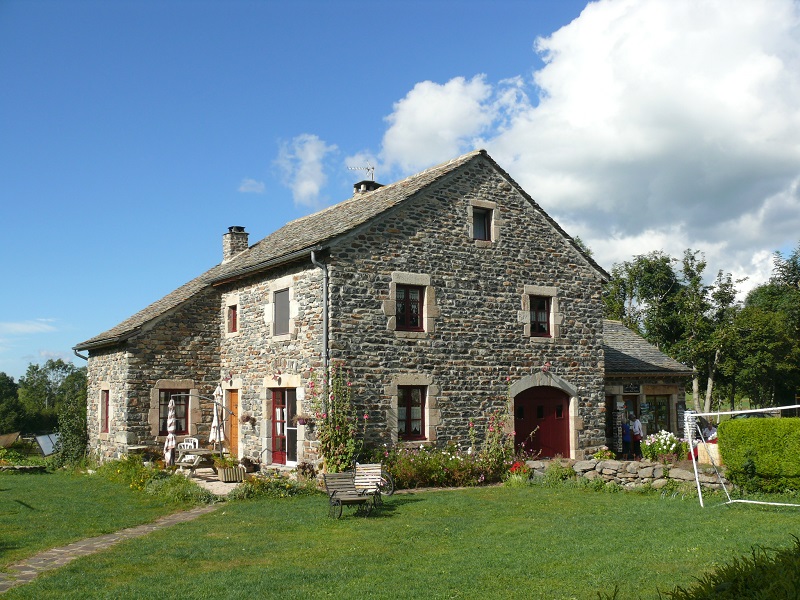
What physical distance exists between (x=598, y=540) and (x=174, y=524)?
6.85m

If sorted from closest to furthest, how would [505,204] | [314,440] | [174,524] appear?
1. [174,524]
2. [314,440]
3. [505,204]

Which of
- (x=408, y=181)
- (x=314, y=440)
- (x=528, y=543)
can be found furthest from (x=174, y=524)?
(x=408, y=181)

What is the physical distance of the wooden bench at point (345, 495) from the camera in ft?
40.6

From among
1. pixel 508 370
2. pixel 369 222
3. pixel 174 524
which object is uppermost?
pixel 369 222

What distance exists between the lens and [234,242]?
960 inches

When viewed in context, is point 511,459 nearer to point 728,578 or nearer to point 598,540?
point 598,540

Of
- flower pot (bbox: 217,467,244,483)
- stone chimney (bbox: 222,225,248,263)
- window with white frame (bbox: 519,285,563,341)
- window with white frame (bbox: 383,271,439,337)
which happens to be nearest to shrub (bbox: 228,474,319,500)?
flower pot (bbox: 217,467,244,483)

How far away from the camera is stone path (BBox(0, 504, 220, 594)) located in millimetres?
8781

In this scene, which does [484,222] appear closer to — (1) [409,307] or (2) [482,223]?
(2) [482,223]

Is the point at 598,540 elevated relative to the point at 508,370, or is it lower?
lower

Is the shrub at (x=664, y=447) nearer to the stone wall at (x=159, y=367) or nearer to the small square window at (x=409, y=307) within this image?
the small square window at (x=409, y=307)

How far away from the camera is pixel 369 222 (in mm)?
16734

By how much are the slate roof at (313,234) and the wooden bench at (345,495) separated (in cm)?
528

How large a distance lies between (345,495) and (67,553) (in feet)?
14.0
